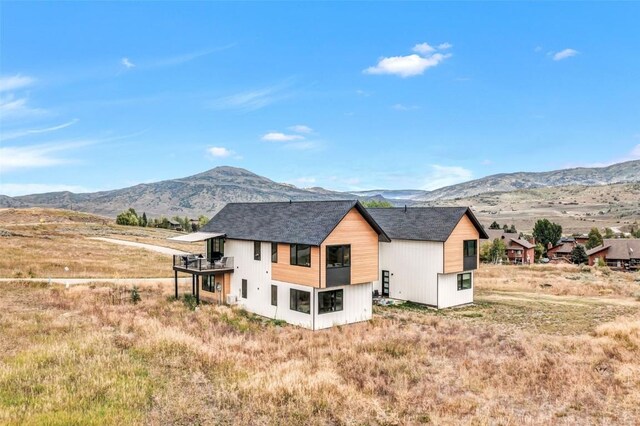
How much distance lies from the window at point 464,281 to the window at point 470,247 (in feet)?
5.86

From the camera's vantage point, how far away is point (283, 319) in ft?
88.9

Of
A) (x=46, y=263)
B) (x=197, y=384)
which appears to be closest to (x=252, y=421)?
(x=197, y=384)

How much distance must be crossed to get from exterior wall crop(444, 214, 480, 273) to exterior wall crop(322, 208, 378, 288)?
22.2 ft

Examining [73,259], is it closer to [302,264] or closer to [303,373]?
[302,264]

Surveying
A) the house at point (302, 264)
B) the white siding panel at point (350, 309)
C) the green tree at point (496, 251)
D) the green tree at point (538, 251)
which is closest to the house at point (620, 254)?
the green tree at point (538, 251)

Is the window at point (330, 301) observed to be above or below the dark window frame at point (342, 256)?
below

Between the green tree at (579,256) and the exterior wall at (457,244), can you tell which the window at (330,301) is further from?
the green tree at (579,256)

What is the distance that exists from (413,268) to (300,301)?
1128cm

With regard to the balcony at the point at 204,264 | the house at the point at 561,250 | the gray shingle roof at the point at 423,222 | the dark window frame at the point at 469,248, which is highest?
the gray shingle roof at the point at 423,222

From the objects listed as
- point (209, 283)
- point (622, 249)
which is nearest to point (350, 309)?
point (209, 283)

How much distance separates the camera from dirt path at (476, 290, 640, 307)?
3478 centimetres

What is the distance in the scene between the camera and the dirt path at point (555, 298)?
34.8 m

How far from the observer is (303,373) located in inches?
590

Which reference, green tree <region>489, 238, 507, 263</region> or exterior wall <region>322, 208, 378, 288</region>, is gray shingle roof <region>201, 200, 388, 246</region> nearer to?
exterior wall <region>322, 208, 378, 288</region>
